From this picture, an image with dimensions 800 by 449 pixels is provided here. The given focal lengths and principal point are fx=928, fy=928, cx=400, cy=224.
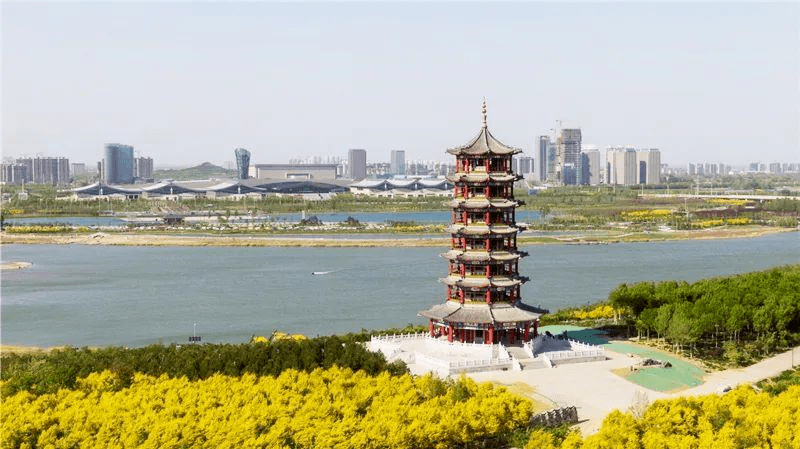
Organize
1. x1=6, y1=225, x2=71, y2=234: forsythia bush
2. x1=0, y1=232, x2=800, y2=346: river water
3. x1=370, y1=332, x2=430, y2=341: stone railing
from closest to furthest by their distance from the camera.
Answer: x1=370, y1=332, x2=430, y2=341: stone railing, x1=0, y1=232, x2=800, y2=346: river water, x1=6, y1=225, x2=71, y2=234: forsythia bush

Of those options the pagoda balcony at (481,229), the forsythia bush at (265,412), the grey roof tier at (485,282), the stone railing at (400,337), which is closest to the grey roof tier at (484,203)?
the pagoda balcony at (481,229)

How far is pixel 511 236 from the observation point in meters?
43.2

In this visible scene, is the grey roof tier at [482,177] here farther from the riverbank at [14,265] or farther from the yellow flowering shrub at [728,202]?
the yellow flowering shrub at [728,202]

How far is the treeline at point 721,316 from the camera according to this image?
4381 cm

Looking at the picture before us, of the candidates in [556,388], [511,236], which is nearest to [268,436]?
[556,388]

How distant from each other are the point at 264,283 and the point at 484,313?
39.8 meters

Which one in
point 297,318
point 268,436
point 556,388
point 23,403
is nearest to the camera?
point 268,436

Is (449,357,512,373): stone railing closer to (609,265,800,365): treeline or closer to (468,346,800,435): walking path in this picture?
(468,346,800,435): walking path

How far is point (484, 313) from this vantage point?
4262cm

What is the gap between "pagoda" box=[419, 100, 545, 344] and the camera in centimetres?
4262

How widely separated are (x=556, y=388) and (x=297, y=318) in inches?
1065

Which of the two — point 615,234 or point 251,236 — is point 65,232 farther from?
point 615,234

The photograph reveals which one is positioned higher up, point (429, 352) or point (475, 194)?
point (475, 194)

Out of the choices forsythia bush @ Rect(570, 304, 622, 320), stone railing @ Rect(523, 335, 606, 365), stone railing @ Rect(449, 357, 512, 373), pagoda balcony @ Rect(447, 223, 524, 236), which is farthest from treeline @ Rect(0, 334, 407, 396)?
forsythia bush @ Rect(570, 304, 622, 320)
